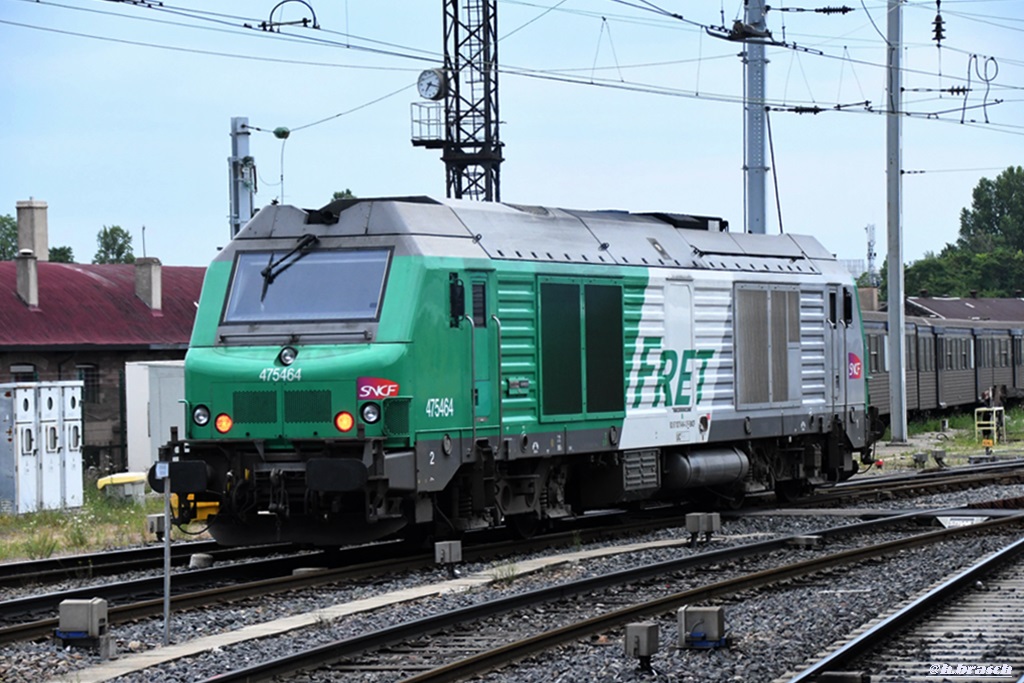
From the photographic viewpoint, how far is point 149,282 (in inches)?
1706

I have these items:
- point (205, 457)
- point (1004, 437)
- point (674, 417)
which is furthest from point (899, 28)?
point (205, 457)

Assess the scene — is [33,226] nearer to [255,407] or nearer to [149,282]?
[149,282]

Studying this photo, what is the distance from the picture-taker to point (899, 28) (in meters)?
34.6

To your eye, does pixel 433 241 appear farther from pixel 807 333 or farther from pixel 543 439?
pixel 807 333

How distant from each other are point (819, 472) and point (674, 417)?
4.09 m

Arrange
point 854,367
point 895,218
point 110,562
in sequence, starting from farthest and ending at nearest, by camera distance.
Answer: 1. point 895,218
2. point 854,367
3. point 110,562

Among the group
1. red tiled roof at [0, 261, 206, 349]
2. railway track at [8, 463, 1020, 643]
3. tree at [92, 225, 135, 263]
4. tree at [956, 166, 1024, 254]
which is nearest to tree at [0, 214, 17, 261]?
tree at [92, 225, 135, 263]

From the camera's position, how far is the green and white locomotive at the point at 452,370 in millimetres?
14633

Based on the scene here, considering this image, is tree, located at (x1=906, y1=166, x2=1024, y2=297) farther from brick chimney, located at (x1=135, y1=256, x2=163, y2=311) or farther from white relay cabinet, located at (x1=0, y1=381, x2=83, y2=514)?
white relay cabinet, located at (x1=0, y1=381, x2=83, y2=514)

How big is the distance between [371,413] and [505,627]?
3.28 metres

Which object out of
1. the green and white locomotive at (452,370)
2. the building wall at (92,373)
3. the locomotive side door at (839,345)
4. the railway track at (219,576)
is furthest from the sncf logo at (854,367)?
the building wall at (92,373)

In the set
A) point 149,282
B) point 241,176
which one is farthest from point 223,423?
point 149,282

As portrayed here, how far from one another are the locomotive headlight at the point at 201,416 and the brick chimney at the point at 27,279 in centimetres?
2640

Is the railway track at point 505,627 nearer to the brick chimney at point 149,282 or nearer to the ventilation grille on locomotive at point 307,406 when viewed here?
the ventilation grille on locomotive at point 307,406
